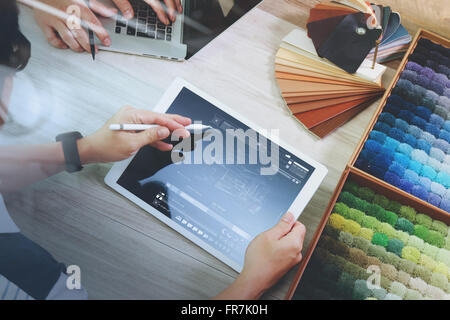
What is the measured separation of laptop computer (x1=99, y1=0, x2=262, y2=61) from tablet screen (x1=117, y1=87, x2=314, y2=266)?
19 centimetres

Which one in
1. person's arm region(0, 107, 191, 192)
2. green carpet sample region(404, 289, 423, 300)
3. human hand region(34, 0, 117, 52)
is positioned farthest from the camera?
human hand region(34, 0, 117, 52)

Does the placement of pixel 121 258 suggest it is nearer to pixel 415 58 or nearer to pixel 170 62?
pixel 170 62

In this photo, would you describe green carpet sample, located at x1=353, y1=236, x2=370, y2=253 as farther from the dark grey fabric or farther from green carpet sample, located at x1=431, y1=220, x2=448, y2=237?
Answer: the dark grey fabric

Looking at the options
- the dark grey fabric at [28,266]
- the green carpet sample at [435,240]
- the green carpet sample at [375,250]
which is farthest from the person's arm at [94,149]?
the green carpet sample at [435,240]

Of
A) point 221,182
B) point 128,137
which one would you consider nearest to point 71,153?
point 128,137

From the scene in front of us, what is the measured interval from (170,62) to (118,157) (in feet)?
0.99

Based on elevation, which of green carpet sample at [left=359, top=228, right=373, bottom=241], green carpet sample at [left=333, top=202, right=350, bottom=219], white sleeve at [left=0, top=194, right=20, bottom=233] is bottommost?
white sleeve at [left=0, top=194, right=20, bottom=233]

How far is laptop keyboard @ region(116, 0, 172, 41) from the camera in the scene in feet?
3.09

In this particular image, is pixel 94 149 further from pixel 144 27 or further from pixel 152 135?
pixel 144 27

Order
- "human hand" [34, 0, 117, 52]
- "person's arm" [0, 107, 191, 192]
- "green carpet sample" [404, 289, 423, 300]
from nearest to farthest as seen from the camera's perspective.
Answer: "green carpet sample" [404, 289, 423, 300], "person's arm" [0, 107, 191, 192], "human hand" [34, 0, 117, 52]

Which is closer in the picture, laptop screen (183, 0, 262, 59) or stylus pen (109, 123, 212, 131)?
stylus pen (109, 123, 212, 131)

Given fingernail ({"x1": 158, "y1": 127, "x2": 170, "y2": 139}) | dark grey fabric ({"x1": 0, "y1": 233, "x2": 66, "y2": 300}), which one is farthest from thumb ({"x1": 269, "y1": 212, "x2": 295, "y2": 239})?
dark grey fabric ({"x1": 0, "y1": 233, "x2": 66, "y2": 300})

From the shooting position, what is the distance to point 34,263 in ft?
2.65
